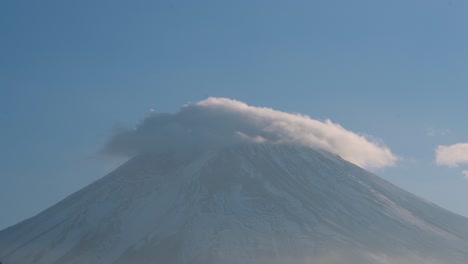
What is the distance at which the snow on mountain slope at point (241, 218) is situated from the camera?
5536 inches

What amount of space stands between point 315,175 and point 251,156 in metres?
13.2

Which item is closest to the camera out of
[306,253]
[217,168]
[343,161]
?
[306,253]

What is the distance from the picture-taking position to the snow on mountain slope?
14062cm

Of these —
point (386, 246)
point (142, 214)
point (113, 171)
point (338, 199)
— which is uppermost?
point (113, 171)

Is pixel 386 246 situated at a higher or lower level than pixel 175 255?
lower

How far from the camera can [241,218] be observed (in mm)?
150125

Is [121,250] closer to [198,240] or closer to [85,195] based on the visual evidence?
[198,240]

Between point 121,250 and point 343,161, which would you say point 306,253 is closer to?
point 121,250

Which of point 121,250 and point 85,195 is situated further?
point 85,195

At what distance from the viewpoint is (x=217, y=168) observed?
167 meters

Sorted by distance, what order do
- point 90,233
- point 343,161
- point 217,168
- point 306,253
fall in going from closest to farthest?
point 306,253 → point 90,233 → point 217,168 → point 343,161

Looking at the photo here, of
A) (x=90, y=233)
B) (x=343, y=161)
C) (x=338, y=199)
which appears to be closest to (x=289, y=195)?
(x=338, y=199)

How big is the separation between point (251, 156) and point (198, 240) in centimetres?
3313

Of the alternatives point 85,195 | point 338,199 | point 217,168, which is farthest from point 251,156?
point 85,195
